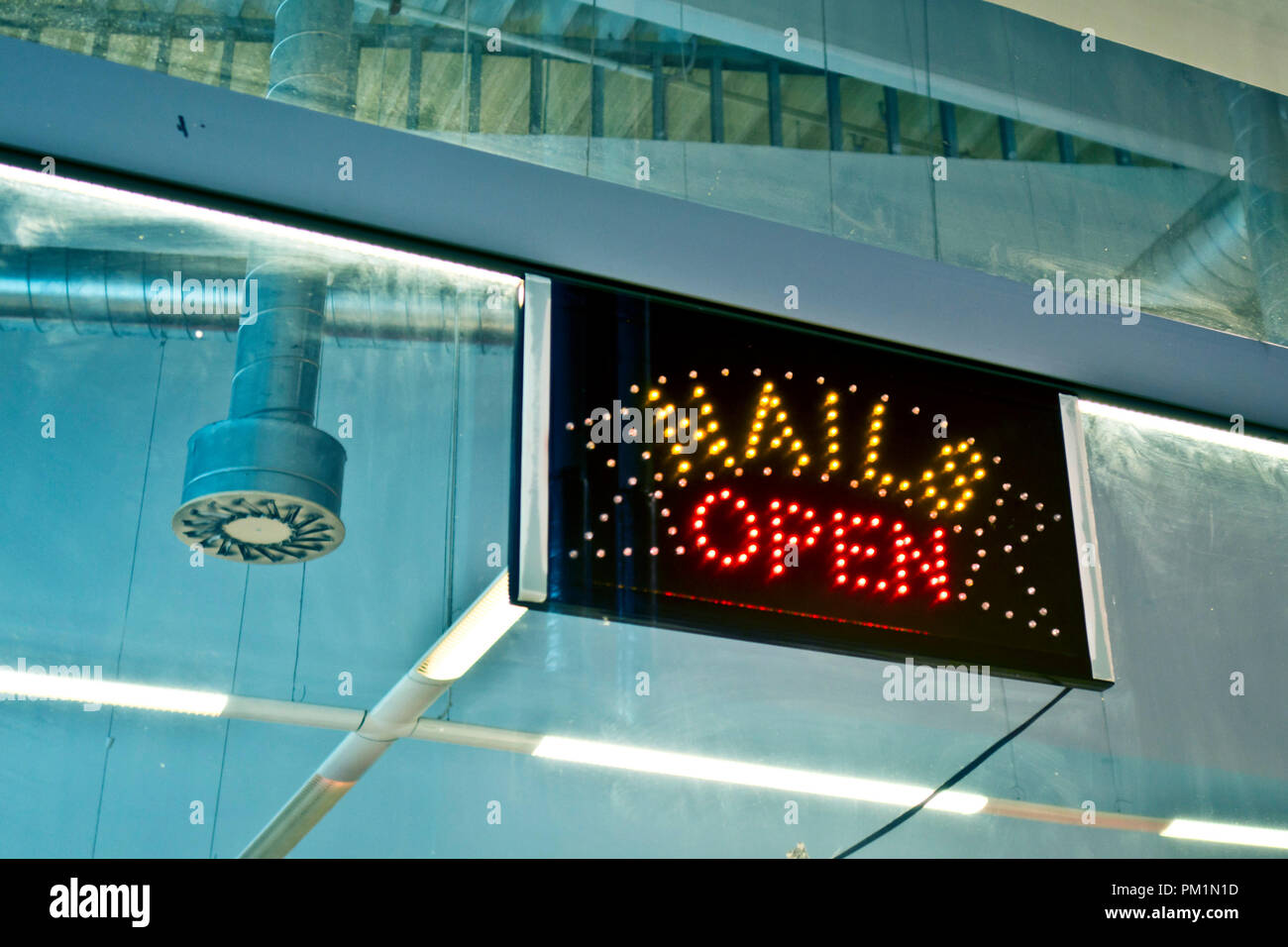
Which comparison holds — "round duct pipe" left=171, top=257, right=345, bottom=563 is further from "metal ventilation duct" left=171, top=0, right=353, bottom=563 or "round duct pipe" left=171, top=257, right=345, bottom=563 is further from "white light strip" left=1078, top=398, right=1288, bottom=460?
"white light strip" left=1078, top=398, right=1288, bottom=460

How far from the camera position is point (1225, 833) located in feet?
14.8

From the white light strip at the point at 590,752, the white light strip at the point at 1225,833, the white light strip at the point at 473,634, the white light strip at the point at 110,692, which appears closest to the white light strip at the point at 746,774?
the white light strip at the point at 590,752

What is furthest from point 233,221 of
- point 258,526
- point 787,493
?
point 787,493

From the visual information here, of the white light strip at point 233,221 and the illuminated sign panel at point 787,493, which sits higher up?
the white light strip at point 233,221

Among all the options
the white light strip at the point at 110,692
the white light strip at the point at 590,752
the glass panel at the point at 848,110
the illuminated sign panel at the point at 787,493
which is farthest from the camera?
the white light strip at the point at 590,752

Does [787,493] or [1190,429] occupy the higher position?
[1190,429]

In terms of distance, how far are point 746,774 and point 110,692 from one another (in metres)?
2.30

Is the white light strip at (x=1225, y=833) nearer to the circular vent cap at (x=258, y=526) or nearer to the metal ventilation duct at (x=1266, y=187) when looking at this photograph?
the metal ventilation duct at (x=1266, y=187)

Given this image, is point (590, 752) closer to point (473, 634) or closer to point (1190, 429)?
point (473, 634)

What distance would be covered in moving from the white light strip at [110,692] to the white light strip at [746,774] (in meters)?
1.16

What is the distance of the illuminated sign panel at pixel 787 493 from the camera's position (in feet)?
6.82

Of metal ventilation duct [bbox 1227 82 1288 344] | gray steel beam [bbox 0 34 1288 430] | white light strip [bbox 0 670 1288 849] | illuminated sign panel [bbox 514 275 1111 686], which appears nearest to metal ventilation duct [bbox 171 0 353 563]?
Result: gray steel beam [bbox 0 34 1288 430]

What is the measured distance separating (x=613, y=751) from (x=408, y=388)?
1.47 m
